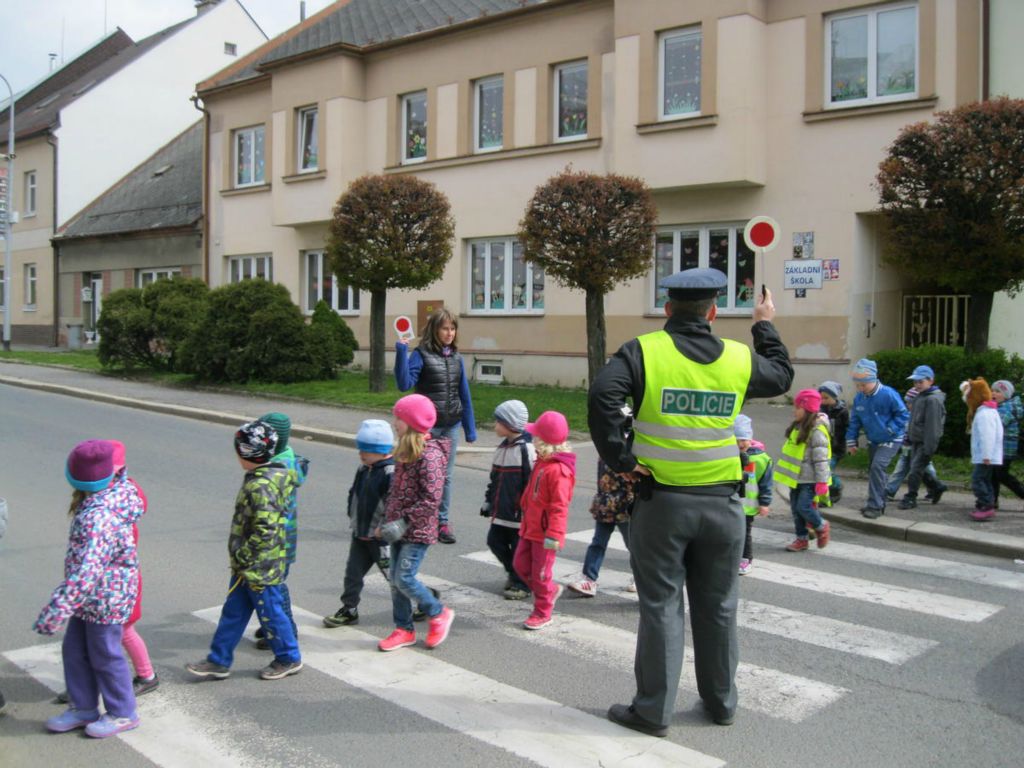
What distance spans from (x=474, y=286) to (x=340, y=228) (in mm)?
5349

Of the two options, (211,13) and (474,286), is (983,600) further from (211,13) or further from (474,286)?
(211,13)

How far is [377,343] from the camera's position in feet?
60.4

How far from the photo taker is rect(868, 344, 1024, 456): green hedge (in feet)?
38.0

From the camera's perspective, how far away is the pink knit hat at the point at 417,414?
5504mm

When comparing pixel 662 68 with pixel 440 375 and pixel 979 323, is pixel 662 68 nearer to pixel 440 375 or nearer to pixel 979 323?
pixel 979 323

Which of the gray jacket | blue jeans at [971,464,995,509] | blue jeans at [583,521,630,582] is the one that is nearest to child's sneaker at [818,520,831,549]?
blue jeans at [971,464,995,509]

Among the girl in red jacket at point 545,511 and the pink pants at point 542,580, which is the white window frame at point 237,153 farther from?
the pink pants at point 542,580

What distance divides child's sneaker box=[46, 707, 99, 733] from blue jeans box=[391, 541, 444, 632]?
165 centimetres

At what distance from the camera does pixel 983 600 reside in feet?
22.7

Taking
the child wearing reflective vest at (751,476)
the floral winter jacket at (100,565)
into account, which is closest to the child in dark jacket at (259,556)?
the floral winter jacket at (100,565)

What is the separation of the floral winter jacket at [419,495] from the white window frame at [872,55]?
521 inches

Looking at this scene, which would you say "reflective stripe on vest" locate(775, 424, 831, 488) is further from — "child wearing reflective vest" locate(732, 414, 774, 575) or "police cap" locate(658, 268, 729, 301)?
"police cap" locate(658, 268, 729, 301)

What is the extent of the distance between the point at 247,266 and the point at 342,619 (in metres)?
23.5

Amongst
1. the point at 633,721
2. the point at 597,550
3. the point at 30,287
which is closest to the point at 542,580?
the point at 597,550
